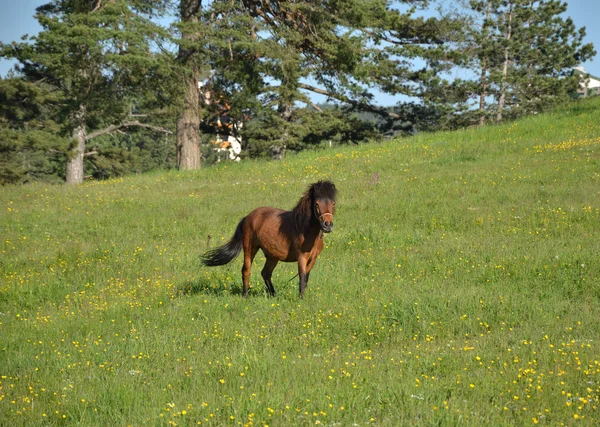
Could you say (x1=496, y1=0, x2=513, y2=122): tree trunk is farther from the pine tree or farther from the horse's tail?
the horse's tail

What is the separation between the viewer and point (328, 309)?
8.60 m

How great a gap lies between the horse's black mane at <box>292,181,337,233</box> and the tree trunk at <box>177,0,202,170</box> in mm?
16003

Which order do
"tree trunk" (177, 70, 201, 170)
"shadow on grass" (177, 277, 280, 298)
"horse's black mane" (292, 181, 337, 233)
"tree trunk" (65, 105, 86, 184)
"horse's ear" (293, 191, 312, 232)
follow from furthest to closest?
"tree trunk" (65, 105, 86, 184)
"tree trunk" (177, 70, 201, 170)
"shadow on grass" (177, 277, 280, 298)
"horse's ear" (293, 191, 312, 232)
"horse's black mane" (292, 181, 337, 233)

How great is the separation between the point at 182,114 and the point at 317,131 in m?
12.6

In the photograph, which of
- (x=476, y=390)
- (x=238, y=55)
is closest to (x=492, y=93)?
(x=238, y=55)

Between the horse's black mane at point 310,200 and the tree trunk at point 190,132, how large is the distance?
644 inches

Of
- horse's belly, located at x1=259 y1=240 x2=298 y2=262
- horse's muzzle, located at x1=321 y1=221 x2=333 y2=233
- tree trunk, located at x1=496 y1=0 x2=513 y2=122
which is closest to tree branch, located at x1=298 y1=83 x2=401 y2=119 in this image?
tree trunk, located at x1=496 y1=0 x2=513 y2=122

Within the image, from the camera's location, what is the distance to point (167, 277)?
11383 mm

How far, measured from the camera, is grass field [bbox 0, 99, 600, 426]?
5.63 meters

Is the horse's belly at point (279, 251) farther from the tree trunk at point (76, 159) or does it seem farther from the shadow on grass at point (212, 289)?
the tree trunk at point (76, 159)

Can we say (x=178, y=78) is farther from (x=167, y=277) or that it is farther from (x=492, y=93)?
(x=492, y=93)

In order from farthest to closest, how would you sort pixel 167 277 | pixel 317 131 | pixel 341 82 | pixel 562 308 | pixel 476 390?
pixel 317 131, pixel 341 82, pixel 167 277, pixel 562 308, pixel 476 390

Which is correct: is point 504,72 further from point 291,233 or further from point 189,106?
point 291,233

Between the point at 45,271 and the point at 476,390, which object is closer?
the point at 476,390
